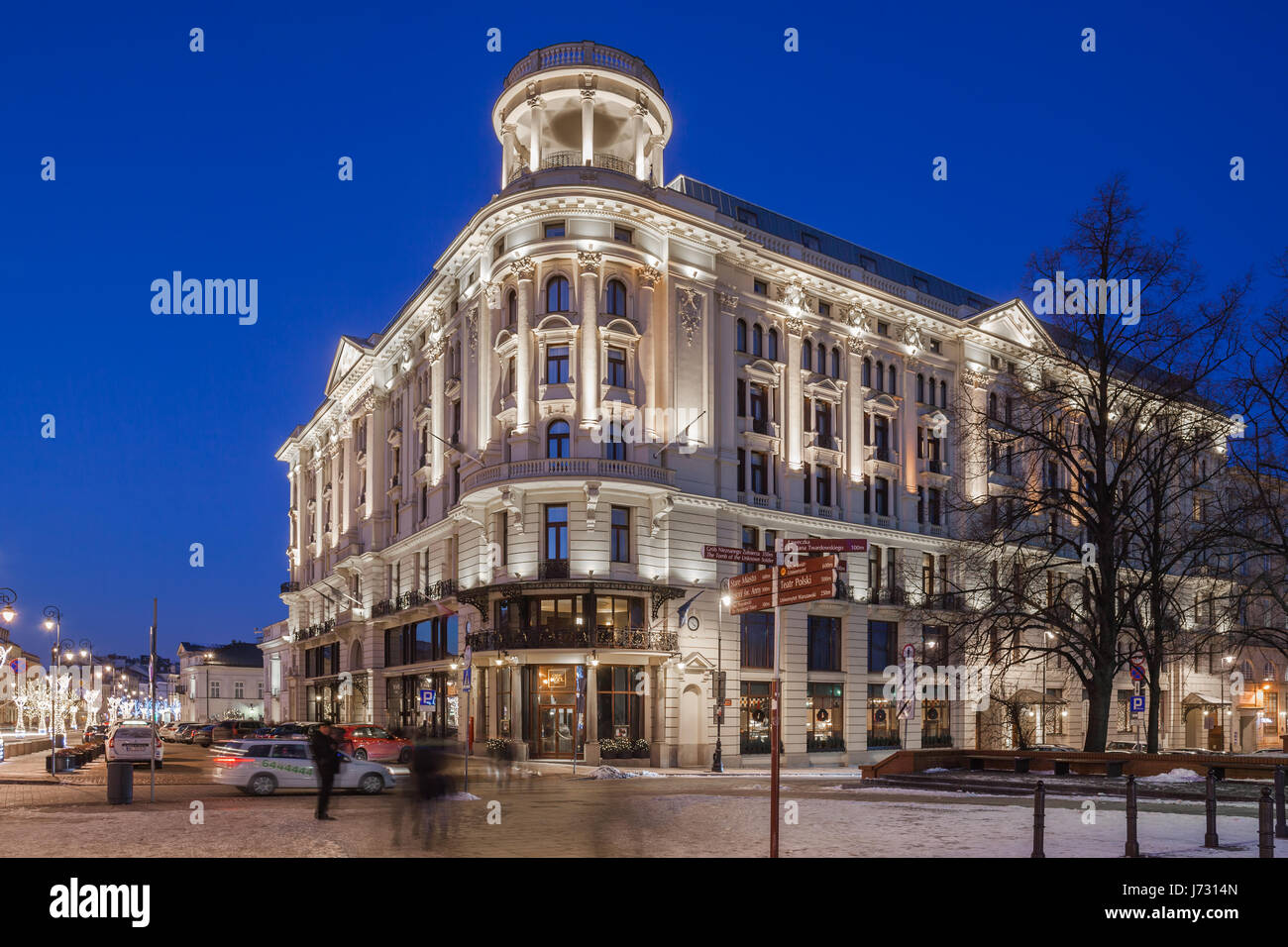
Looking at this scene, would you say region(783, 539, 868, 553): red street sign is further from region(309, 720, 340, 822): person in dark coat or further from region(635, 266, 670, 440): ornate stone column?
region(635, 266, 670, 440): ornate stone column

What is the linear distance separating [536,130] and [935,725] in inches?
1328

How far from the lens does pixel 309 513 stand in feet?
288

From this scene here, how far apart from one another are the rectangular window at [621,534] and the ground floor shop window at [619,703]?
4.35 meters

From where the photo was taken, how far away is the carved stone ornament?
47750mm

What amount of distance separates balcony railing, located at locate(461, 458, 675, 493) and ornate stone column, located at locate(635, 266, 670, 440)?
184 centimetres

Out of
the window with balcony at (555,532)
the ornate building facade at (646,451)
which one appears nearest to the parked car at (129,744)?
the ornate building facade at (646,451)

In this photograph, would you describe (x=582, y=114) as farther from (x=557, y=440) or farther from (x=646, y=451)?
(x=646, y=451)

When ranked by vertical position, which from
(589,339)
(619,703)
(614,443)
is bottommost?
(619,703)

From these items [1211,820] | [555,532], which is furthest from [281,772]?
[1211,820]

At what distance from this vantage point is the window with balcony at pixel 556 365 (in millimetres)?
45281

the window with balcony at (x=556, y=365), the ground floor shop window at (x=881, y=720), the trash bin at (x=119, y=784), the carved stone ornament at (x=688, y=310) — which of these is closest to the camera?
the trash bin at (x=119, y=784)
